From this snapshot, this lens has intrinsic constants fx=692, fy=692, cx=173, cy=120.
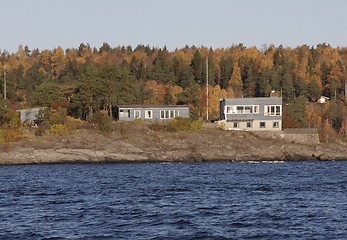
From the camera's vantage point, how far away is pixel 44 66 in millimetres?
180000

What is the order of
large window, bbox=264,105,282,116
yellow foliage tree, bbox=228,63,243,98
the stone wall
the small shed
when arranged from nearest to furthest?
the stone wall, large window, bbox=264,105,282,116, the small shed, yellow foliage tree, bbox=228,63,243,98

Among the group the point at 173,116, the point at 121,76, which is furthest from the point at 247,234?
the point at 121,76

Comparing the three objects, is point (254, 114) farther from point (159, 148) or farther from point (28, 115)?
point (28, 115)

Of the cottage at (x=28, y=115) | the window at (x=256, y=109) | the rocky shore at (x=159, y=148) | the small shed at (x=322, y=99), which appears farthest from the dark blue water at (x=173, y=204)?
the small shed at (x=322, y=99)

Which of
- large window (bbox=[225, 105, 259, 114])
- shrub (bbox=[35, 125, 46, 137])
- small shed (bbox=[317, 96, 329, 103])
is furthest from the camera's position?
small shed (bbox=[317, 96, 329, 103])

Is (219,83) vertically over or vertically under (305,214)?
over

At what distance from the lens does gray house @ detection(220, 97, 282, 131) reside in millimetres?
90312

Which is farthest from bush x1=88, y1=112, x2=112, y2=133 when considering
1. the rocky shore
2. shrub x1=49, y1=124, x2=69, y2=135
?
shrub x1=49, y1=124, x2=69, y2=135

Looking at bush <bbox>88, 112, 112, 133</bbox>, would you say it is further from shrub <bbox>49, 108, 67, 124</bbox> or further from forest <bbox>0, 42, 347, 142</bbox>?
forest <bbox>0, 42, 347, 142</bbox>

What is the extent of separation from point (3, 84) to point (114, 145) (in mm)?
55381

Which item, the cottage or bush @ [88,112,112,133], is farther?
the cottage

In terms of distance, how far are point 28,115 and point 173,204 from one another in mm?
57076

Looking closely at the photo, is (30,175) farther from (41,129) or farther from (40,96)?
(40,96)

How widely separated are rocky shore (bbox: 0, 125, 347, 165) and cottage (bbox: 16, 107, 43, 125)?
12.6 metres
